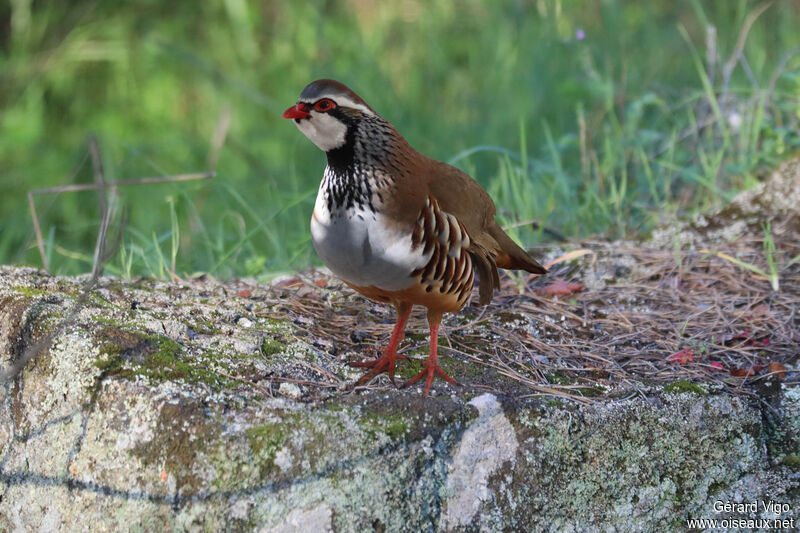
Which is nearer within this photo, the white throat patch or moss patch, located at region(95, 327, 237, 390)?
moss patch, located at region(95, 327, 237, 390)

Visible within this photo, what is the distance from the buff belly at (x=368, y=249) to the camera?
2322 mm

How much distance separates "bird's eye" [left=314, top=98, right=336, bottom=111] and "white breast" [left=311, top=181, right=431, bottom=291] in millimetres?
291

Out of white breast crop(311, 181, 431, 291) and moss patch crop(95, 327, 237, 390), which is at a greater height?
white breast crop(311, 181, 431, 291)

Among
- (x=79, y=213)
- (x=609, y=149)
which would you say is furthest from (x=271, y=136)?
(x=609, y=149)

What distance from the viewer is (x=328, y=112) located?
7.76 ft

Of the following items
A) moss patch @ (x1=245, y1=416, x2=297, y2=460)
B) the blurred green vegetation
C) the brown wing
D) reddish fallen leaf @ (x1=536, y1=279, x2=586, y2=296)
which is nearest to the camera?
moss patch @ (x1=245, y1=416, x2=297, y2=460)

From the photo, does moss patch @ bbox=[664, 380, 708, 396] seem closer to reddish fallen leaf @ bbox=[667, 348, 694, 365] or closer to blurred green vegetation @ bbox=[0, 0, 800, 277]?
reddish fallen leaf @ bbox=[667, 348, 694, 365]

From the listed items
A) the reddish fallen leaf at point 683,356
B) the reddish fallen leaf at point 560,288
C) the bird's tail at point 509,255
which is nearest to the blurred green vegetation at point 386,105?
the reddish fallen leaf at point 560,288

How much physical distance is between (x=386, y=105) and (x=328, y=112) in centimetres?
318

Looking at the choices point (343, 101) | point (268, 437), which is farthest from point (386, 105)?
point (268, 437)

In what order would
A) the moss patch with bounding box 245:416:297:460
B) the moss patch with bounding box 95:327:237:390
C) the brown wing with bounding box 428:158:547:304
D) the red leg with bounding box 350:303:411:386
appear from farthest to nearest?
1. the brown wing with bounding box 428:158:547:304
2. the red leg with bounding box 350:303:411:386
3. the moss patch with bounding box 95:327:237:390
4. the moss patch with bounding box 245:416:297:460

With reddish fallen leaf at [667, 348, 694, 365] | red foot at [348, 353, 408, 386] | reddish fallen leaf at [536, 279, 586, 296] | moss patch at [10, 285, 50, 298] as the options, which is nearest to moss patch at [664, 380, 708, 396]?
reddish fallen leaf at [667, 348, 694, 365]

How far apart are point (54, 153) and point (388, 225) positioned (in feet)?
16.9

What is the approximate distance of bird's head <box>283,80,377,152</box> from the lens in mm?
2354
